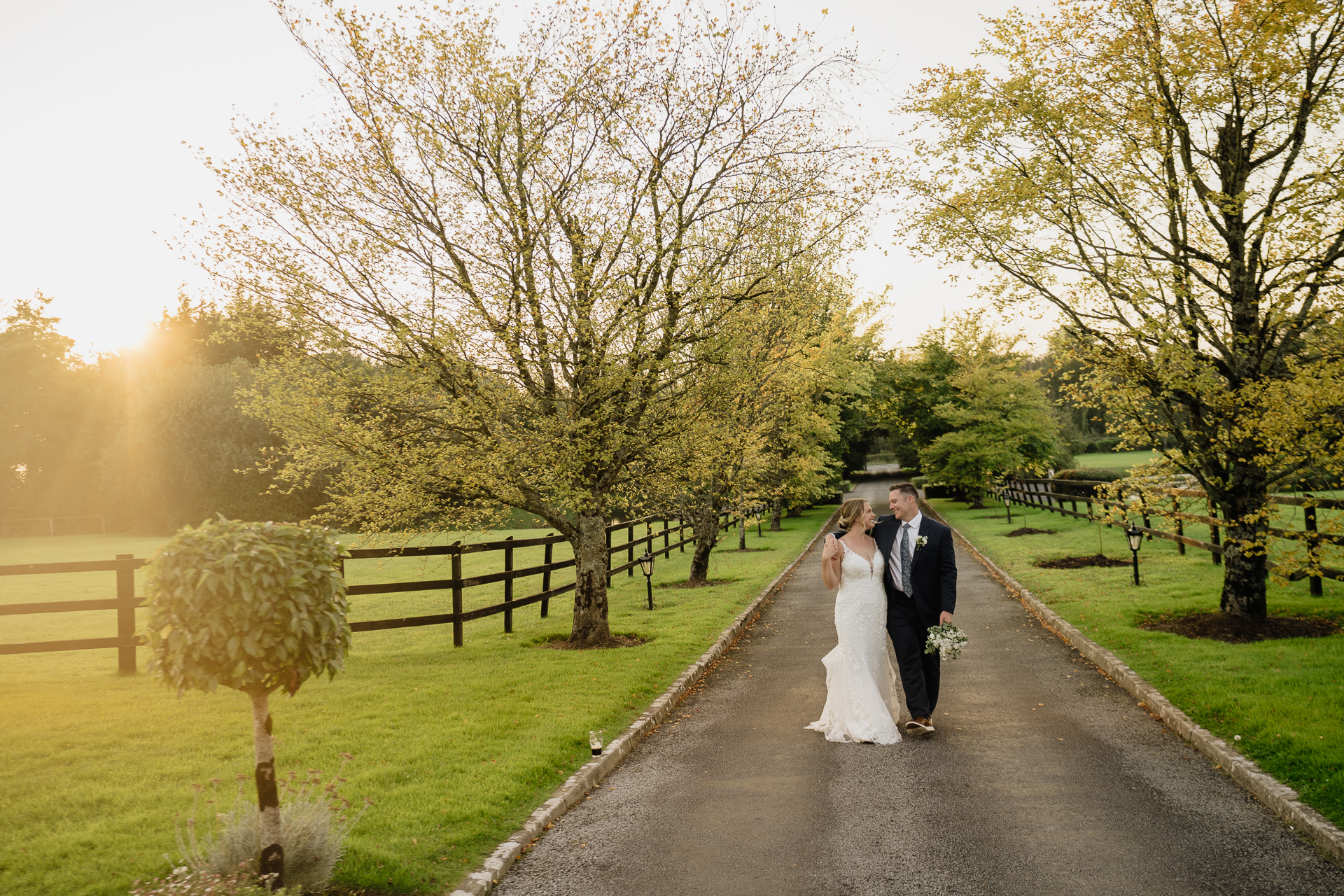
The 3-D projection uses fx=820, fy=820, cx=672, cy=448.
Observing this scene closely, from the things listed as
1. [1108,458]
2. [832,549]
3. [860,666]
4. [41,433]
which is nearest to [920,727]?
[860,666]

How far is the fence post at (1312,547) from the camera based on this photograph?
8.15 meters

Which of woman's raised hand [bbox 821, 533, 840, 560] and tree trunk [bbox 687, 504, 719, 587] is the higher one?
woman's raised hand [bbox 821, 533, 840, 560]

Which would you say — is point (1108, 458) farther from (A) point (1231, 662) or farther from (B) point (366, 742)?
(B) point (366, 742)

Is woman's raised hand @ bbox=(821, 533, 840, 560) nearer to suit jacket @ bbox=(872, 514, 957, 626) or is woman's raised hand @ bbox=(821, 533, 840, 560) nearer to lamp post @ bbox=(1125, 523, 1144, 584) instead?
suit jacket @ bbox=(872, 514, 957, 626)

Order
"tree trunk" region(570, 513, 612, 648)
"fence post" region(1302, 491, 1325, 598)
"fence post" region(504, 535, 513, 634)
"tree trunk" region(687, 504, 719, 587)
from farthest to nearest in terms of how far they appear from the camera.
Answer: "tree trunk" region(687, 504, 719, 587) < "fence post" region(504, 535, 513, 634) < "tree trunk" region(570, 513, 612, 648) < "fence post" region(1302, 491, 1325, 598)

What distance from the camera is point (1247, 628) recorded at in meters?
9.99

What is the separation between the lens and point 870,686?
24.3 ft

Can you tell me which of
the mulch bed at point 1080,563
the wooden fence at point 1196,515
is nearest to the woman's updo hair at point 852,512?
the wooden fence at point 1196,515

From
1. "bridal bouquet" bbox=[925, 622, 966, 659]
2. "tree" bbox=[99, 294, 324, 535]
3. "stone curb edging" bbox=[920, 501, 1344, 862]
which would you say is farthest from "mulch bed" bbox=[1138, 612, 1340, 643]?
"tree" bbox=[99, 294, 324, 535]

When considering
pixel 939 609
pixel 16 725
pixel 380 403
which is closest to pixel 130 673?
pixel 16 725

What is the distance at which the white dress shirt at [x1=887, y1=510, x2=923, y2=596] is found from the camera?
762 centimetres

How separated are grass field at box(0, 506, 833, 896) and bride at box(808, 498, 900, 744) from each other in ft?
6.84

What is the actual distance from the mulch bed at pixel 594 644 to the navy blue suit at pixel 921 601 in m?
5.09

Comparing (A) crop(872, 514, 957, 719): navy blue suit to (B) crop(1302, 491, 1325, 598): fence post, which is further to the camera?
(B) crop(1302, 491, 1325, 598): fence post
